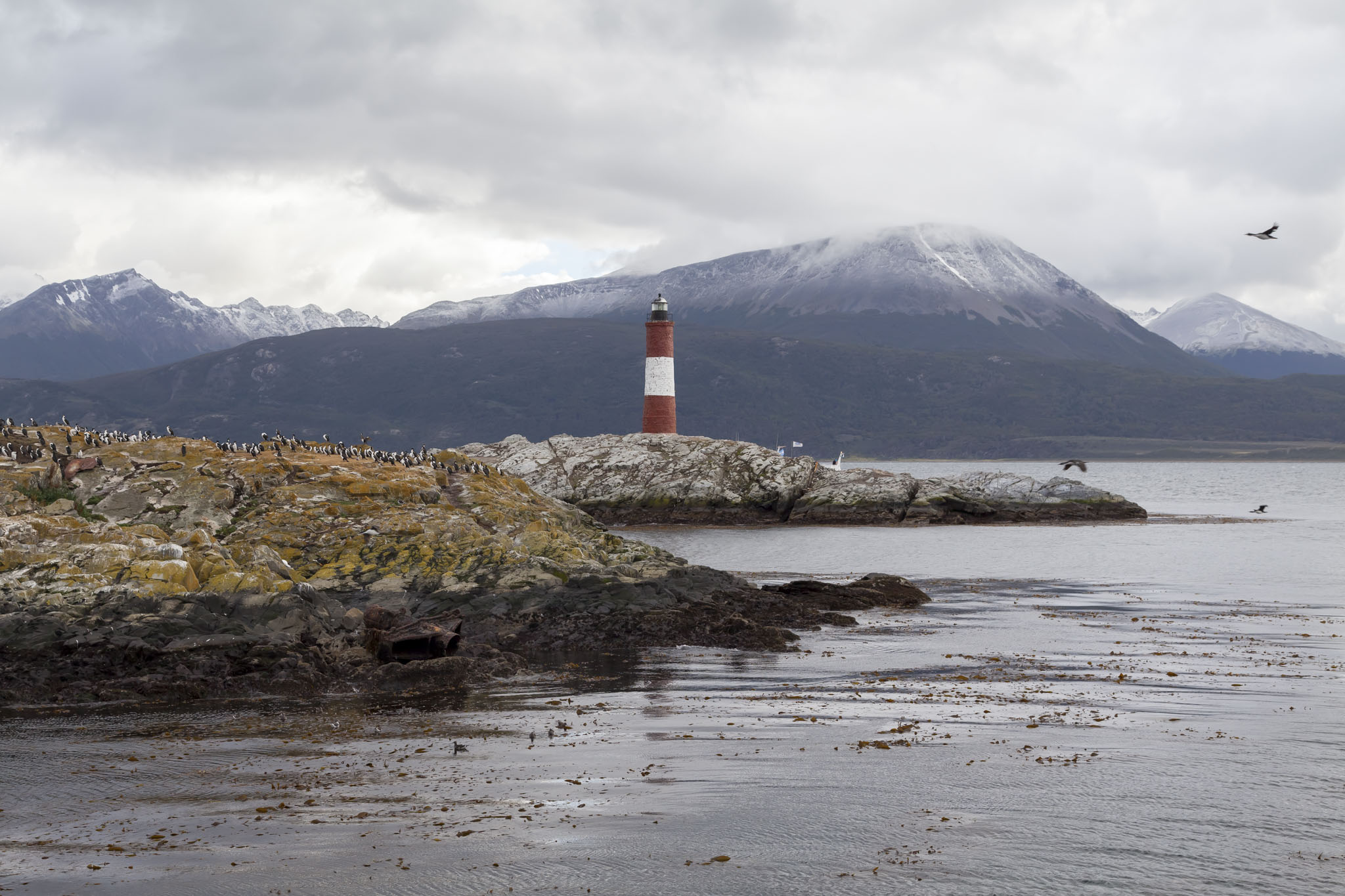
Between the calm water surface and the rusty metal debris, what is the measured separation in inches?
101

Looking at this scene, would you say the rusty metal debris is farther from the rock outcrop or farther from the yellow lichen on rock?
the rock outcrop

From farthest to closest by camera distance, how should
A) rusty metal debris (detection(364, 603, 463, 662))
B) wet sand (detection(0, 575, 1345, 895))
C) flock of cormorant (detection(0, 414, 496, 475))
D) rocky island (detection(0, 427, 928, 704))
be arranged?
flock of cormorant (detection(0, 414, 496, 475)) < rusty metal debris (detection(364, 603, 463, 662)) < rocky island (detection(0, 427, 928, 704)) < wet sand (detection(0, 575, 1345, 895))

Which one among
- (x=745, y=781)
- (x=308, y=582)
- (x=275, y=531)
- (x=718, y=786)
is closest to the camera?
(x=718, y=786)

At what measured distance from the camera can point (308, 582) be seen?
32.6 metres

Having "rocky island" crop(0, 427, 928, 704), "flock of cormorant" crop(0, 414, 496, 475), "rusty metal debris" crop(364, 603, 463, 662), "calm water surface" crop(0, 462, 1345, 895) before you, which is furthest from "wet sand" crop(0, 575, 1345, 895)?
"flock of cormorant" crop(0, 414, 496, 475)

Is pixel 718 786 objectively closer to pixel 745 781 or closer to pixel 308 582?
pixel 745 781

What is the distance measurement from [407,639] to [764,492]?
2342 inches

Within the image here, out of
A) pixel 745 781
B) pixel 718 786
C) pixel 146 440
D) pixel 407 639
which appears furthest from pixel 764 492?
pixel 718 786

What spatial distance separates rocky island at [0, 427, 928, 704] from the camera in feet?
79.9

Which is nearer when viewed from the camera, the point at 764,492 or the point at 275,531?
the point at 275,531

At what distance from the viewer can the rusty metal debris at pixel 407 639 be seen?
25.9m

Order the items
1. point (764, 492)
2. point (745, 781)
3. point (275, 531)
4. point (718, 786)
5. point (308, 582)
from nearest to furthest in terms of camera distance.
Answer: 1. point (718, 786)
2. point (745, 781)
3. point (308, 582)
4. point (275, 531)
5. point (764, 492)

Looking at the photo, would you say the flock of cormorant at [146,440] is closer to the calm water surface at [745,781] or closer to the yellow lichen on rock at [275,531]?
the yellow lichen on rock at [275,531]

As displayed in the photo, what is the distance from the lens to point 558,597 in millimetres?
32469
